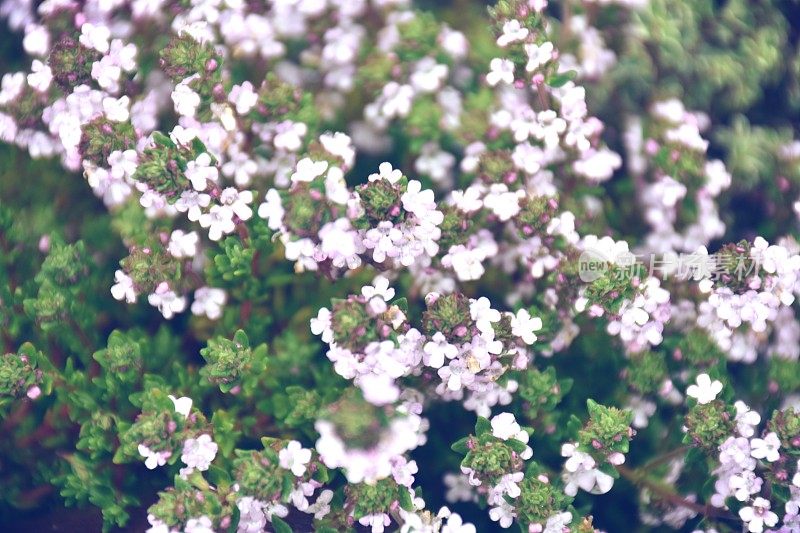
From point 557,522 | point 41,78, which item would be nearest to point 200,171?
point 41,78

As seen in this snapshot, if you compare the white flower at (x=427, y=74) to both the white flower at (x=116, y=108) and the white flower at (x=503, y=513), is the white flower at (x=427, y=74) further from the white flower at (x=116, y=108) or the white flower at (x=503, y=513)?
the white flower at (x=503, y=513)

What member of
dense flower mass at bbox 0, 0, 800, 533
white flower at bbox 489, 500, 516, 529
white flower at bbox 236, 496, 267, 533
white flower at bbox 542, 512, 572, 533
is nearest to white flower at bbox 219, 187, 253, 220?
dense flower mass at bbox 0, 0, 800, 533

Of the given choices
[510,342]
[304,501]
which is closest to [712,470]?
[510,342]

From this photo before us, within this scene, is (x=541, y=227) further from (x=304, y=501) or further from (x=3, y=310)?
(x=3, y=310)

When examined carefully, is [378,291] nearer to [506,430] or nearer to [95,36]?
[506,430]

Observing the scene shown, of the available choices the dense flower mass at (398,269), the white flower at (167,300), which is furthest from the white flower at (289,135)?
the white flower at (167,300)

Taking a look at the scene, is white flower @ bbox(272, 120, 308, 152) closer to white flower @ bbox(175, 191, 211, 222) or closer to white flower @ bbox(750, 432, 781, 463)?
white flower @ bbox(175, 191, 211, 222)

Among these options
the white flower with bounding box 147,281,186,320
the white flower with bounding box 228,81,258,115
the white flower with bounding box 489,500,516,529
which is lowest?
the white flower with bounding box 489,500,516,529
